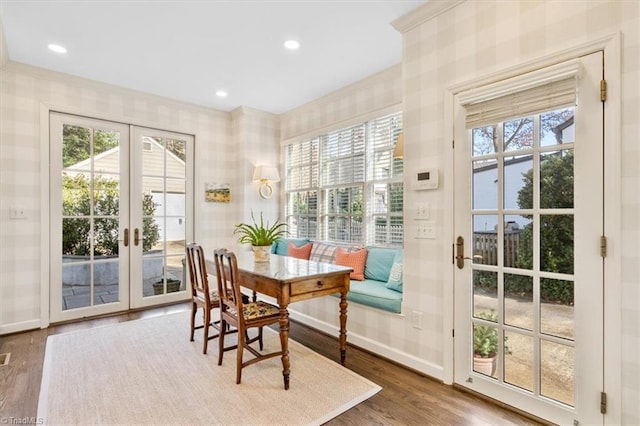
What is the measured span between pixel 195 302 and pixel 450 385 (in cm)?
222

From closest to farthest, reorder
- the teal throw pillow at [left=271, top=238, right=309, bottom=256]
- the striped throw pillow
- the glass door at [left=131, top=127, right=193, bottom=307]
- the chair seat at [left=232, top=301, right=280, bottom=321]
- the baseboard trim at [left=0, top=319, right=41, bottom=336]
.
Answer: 1. the chair seat at [left=232, top=301, right=280, bottom=321]
2. the baseboard trim at [left=0, top=319, right=41, bottom=336]
3. the striped throw pillow
4. the glass door at [left=131, top=127, right=193, bottom=307]
5. the teal throw pillow at [left=271, top=238, right=309, bottom=256]

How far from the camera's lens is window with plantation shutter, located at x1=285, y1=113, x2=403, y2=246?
140 inches

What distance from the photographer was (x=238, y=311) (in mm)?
2250

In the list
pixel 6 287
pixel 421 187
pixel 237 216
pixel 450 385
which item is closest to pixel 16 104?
pixel 6 287

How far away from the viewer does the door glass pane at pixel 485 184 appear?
2.11m

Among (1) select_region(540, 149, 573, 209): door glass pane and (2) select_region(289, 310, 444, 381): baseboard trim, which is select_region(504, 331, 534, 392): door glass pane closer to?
(2) select_region(289, 310, 444, 381): baseboard trim

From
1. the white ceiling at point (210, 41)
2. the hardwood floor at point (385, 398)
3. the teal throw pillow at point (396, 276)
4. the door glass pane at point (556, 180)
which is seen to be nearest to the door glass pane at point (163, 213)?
the white ceiling at point (210, 41)

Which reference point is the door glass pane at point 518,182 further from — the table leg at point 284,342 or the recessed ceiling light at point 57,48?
the recessed ceiling light at point 57,48

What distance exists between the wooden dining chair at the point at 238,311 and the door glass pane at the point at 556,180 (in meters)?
1.90

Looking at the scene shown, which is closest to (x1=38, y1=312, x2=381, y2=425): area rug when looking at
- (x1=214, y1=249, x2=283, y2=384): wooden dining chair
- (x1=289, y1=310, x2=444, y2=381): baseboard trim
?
(x1=214, y1=249, x2=283, y2=384): wooden dining chair

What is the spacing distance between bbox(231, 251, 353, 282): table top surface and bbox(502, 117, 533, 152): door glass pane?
1400 mm

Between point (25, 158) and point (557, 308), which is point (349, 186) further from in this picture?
point (25, 158)

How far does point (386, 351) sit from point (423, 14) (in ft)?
8.65

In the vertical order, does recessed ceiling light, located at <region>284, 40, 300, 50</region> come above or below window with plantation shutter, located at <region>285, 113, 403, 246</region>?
above
